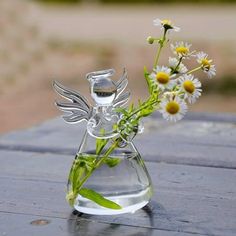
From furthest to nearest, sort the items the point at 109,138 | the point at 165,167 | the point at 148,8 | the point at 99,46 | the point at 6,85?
the point at 148,8 → the point at 99,46 → the point at 6,85 → the point at 165,167 → the point at 109,138

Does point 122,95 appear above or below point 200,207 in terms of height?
above

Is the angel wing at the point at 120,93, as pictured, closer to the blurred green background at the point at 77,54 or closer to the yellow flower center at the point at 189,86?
the yellow flower center at the point at 189,86

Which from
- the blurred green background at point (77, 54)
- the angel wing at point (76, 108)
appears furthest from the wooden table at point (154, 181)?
the blurred green background at point (77, 54)

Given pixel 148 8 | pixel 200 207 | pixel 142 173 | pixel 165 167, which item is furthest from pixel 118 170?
pixel 148 8

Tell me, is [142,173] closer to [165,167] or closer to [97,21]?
[165,167]

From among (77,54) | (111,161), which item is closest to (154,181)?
(111,161)

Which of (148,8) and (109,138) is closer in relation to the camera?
(109,138)
